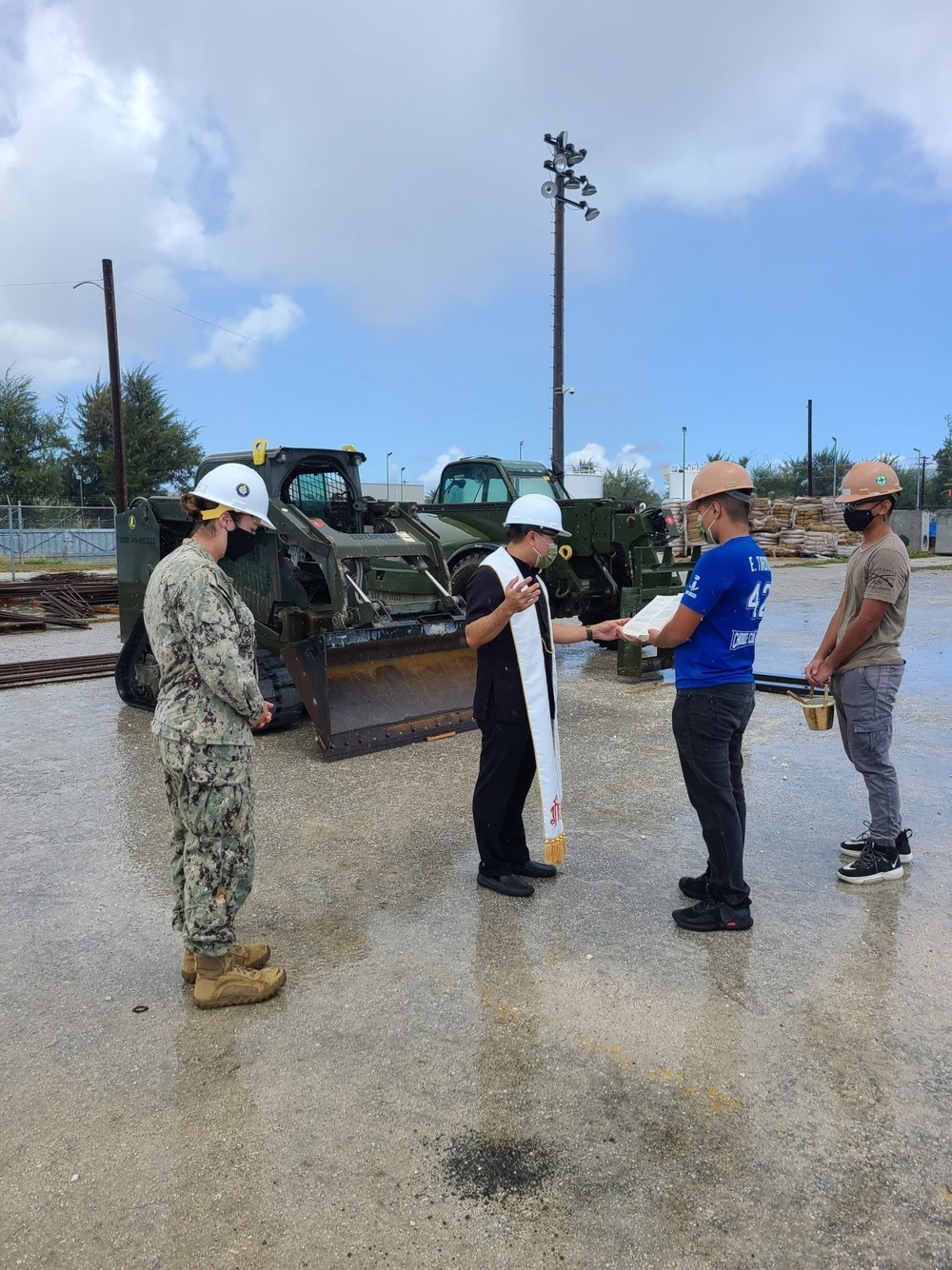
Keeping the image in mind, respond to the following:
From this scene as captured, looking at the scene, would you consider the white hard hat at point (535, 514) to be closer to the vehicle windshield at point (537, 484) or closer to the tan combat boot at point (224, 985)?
the tan combat boot at point (224, 985)

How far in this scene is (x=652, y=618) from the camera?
387 cm

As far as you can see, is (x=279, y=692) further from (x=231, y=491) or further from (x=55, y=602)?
(x=55, y=602)

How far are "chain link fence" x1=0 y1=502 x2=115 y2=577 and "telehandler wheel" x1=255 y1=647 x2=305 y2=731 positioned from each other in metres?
20.3

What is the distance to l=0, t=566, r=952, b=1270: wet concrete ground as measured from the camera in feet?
7.36

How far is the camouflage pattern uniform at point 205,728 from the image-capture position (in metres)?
3.00

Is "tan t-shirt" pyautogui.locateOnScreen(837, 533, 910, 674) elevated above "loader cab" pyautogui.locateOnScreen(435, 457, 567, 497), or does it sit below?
below

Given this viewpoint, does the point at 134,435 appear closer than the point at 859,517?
No

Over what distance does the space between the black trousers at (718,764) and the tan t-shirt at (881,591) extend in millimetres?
803

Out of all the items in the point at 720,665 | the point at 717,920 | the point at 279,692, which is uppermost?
the point at 720,665

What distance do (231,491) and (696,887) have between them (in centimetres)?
259

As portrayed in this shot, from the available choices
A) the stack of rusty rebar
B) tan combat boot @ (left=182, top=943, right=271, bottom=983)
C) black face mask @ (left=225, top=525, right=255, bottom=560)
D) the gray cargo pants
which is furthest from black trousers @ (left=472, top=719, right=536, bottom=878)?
the stack of rusty rebar

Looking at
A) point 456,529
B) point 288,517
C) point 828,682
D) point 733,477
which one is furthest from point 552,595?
point 733,477

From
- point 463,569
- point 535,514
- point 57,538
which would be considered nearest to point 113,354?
point 57,538

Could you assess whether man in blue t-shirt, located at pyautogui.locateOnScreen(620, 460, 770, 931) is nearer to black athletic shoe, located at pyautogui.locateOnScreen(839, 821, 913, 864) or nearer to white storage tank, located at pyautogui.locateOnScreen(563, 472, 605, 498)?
black athletic shoe, located at pyautogui.locateOnScreen(839, 821, 913, 864)
